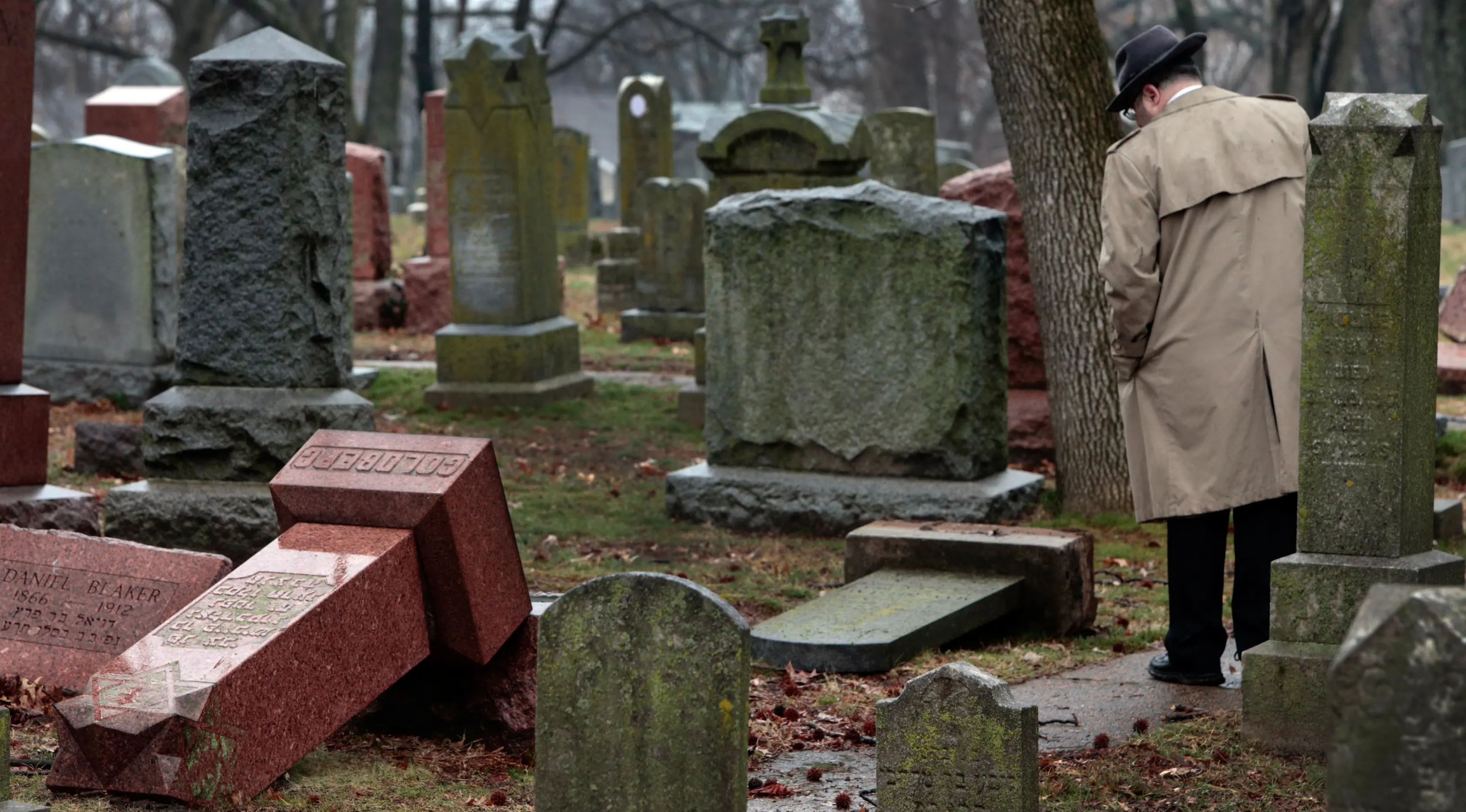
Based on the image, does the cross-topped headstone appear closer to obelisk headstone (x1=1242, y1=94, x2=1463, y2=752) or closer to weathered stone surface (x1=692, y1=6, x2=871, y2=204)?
weathered stone surface (x1=692, y1=6, x2=871, y2=204)

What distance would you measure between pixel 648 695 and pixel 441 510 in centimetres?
139

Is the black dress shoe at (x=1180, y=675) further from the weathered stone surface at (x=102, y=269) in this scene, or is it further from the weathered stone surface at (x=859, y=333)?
the weathered stone surface at (x=102, y=269)

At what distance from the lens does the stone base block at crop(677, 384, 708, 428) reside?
39.4 feet

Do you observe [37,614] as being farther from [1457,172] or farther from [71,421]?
[1457,172]

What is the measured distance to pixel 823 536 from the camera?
8641 mm

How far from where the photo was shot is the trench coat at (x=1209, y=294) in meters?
5.50

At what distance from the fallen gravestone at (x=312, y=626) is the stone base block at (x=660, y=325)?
36.4ft

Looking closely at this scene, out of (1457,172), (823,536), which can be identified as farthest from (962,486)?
(1457,172)

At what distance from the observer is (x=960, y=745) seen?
3857 millimetres

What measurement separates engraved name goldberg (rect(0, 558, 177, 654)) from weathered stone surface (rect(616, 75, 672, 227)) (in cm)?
1522

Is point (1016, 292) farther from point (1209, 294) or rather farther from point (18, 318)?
point (18, 318)

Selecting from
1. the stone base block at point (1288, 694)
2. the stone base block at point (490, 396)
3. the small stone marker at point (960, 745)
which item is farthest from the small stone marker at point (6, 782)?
the stone base block at point (490, 396)

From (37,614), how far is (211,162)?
2217mm

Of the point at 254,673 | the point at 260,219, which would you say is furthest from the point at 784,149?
the point at 254,673
